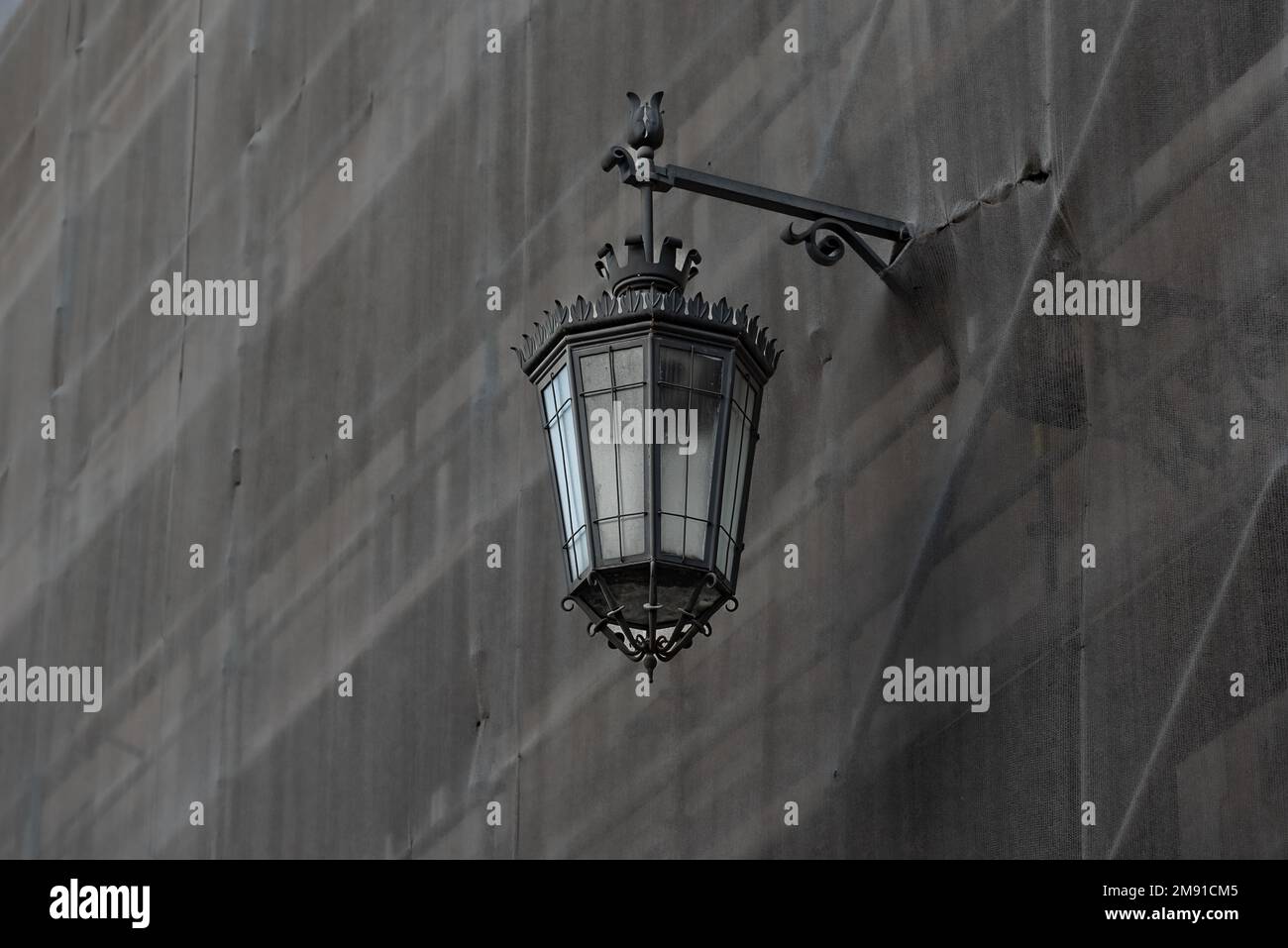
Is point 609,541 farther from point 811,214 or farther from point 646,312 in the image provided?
point 811,214

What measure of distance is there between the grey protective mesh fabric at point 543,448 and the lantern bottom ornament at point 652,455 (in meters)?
0.80

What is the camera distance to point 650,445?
5.40m

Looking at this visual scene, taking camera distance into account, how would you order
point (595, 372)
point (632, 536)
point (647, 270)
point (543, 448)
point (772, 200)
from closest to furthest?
point (632, 536), point (595, 372), point (647, 270), point (772, 200), point (543, 448)

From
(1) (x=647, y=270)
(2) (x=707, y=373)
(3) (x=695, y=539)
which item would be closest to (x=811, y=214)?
(1) (x=647, y=270)

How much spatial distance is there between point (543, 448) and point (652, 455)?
5.90 feet

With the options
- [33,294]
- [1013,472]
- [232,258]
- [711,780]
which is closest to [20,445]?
[33,294]

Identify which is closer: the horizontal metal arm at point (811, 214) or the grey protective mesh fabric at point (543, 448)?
the grey protective mesh fabric at point (543, 448)

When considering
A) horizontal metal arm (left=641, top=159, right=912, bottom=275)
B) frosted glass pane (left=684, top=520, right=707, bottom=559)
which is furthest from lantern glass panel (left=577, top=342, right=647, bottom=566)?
horizontal metal arm (left=641, top=159, right=912, bottom=275)

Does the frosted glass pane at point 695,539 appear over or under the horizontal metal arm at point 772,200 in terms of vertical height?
under

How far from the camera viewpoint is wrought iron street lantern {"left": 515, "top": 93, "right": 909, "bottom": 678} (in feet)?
17.7

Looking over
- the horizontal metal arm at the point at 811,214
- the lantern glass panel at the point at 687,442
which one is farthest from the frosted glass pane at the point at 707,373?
the horizontal metal arm at the point at 811,214

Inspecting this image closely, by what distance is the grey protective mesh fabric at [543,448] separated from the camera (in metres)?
5.56

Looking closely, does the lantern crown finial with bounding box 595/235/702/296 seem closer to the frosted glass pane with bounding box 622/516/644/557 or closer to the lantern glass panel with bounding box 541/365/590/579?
the lantern glass panel with bounding box 541/365/590/579

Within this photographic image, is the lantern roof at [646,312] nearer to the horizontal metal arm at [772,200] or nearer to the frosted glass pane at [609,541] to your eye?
the horizontal metal arm at [772,200]
